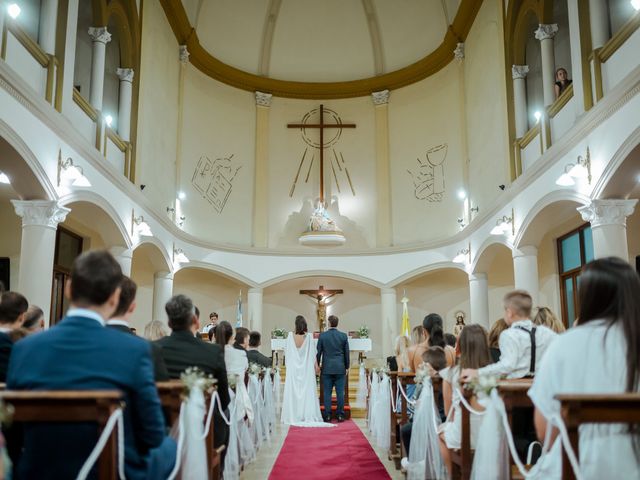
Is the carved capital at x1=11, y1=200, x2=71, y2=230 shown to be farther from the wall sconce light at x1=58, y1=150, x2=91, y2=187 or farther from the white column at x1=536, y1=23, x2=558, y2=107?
the white column at x1=536, y1=23, x2=558, y2=107

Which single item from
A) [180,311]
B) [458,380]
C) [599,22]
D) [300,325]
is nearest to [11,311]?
[180,311]

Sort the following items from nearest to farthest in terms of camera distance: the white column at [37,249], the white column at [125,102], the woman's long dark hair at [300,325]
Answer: the white column at [37,249] < the woman's long dark hair at [300,325] < the white column at [125,102]

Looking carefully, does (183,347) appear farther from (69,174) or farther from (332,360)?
(332,360)

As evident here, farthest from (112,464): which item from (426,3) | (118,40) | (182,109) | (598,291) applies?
(426,3)

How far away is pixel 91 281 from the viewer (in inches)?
91.3

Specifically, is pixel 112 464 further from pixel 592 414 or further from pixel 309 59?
pixel 309 59

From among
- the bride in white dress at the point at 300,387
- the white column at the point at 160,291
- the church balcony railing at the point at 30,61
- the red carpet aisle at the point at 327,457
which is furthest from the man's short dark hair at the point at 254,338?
the white column at the point at 160,291

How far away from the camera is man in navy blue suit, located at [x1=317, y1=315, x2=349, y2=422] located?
886 centimetres

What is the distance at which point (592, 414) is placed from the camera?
215cm

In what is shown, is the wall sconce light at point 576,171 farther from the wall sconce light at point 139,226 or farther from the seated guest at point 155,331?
the wall sconce light at point 139,226

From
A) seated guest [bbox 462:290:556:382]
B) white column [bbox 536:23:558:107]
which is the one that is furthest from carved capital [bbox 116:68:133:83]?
seated guest [bbox 462:290:556:382]

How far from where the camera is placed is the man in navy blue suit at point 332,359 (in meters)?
8.86

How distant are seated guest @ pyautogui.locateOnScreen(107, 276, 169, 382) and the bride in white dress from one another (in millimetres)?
5708

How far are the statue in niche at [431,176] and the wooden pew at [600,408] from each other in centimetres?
1278
